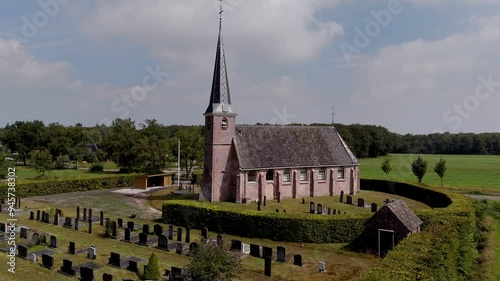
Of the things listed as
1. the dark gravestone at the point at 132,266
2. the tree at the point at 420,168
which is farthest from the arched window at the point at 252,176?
the tree at the point at 420,168

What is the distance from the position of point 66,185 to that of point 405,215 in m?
42.5

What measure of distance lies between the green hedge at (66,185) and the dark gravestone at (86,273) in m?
31.5

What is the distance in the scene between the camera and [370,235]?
23.6 metres

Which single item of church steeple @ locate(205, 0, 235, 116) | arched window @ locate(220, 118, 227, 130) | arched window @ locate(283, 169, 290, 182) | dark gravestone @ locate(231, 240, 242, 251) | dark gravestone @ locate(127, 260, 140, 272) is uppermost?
church steeple @ locate(205, 0, 235, 116)

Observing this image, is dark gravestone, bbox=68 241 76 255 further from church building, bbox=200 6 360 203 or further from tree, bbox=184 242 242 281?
church building, bbox=200 6 360 203

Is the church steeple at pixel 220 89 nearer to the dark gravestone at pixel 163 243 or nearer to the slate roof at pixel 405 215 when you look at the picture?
the dark gravestone at pixel 163 243

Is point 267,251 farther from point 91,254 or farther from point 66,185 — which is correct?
point 66,185

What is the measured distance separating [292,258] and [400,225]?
6.58 metres

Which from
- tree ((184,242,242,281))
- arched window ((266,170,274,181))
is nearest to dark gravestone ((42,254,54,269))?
tree ((184,242,242,281))

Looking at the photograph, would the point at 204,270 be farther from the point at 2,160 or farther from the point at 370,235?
the point at 2,160

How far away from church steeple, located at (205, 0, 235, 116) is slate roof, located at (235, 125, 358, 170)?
3209 millimetres

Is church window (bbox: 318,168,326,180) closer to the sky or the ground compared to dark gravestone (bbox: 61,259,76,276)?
closer to the sky

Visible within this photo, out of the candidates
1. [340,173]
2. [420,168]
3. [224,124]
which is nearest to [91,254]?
[224,124]

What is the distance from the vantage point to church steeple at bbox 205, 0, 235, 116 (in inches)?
1547
